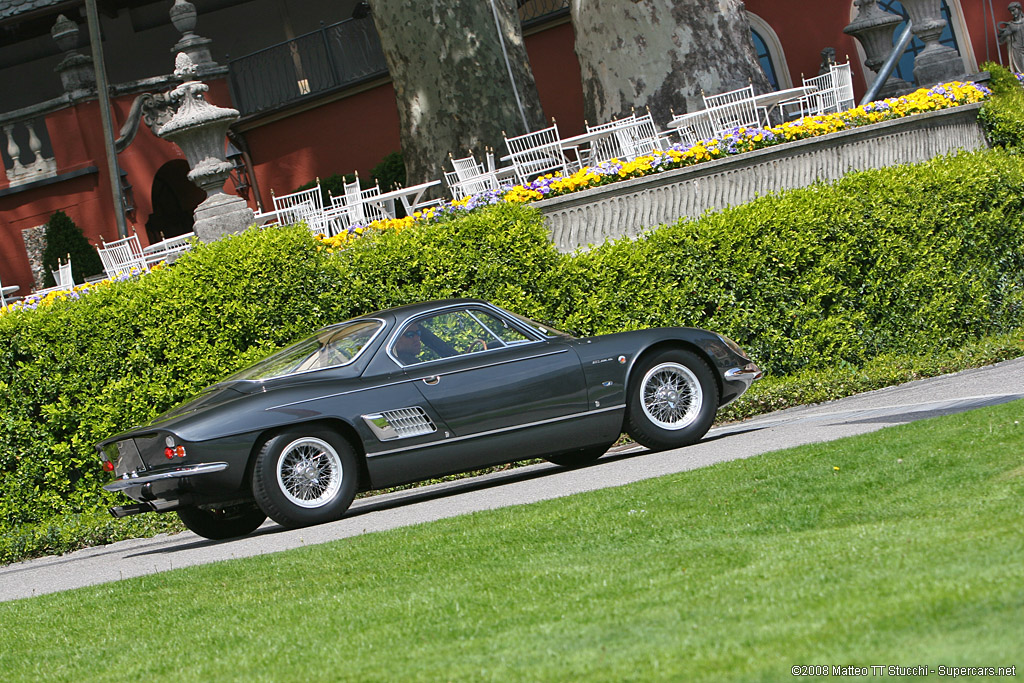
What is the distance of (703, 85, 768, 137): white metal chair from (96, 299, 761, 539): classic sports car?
6.60 metres

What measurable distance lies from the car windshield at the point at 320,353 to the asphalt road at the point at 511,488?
1.07m

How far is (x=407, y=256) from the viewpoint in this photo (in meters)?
11.8

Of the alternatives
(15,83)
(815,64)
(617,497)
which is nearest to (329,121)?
(15,83)

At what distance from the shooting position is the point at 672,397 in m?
9.81

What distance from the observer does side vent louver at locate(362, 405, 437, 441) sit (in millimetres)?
8750

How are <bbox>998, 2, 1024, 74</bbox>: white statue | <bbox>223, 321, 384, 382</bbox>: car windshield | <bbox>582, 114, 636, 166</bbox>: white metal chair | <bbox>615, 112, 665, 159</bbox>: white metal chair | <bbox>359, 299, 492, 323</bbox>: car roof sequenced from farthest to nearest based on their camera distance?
<bbox>998, 2, 1024, 74</bbox>: white statue
<bbox>582, 114, 636, 166</bbox>: white metal chair
<bbox>615, 112, 665, 159</bbox>: white metal chair
<bbox>359, 299, 492, 323</bbox>: car roof
<bbox>223, 321, 384, 382</bbox>: car windshield

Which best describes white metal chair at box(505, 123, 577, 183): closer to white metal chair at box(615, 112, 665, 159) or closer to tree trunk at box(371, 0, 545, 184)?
tree trunk at box(371, 0, 545, 184)

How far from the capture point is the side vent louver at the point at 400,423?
8.75m

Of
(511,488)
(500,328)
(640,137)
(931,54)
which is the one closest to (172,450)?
(511,488)

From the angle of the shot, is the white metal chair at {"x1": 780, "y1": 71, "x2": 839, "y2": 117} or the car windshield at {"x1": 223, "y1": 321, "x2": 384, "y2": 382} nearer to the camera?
the car windshield at {"x1": 223, "y1": 321, "x2": 384, "y2": 382}

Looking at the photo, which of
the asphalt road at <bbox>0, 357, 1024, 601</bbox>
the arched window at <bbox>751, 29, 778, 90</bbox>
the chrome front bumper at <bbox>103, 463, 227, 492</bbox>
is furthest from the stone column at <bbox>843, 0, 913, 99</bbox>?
the chrome front bumper at <bbox>103, 463, 227, 492</bbox>

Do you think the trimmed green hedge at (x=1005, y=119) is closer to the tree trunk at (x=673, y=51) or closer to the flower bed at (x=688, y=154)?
the flower bed at (x=688, y=154)

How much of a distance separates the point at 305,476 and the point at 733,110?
11.1 metres

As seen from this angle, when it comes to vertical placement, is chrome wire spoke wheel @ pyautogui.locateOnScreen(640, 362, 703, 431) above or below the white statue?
below
